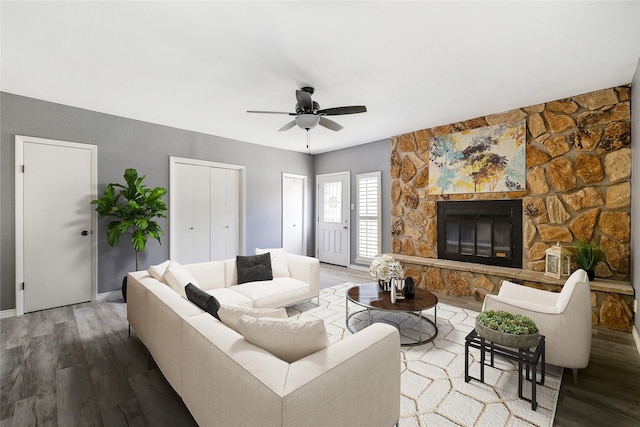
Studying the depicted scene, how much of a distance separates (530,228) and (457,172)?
1262 mm

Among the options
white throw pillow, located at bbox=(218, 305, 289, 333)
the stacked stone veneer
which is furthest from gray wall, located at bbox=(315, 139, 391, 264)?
white throw pillow, located at bbox=(218, 305, 289, 333)

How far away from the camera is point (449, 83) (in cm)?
308

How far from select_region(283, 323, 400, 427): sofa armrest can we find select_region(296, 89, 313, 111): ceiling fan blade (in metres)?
2.24

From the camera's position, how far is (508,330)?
1832 mm

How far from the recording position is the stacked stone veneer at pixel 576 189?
3.17m

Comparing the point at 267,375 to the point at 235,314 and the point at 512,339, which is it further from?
the point at 512,339

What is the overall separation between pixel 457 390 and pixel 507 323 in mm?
596

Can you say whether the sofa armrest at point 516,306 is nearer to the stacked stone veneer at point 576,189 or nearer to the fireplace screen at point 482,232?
the stacked stone veneer at point 576,189

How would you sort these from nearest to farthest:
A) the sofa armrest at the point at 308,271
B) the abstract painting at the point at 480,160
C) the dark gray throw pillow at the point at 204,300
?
the dark gray throw pillow at the point at 204,300
the sofa armrest at the point at 308,271
the abstract painting at the point at 480,160

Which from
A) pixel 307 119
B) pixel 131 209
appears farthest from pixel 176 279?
pixel 307 119

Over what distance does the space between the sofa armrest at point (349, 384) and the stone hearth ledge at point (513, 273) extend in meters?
2.89

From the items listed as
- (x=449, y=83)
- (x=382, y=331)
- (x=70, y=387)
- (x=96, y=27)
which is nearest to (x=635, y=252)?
(x=449, y=83)

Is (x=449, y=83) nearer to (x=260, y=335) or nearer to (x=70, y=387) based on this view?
(x=260, y=335)

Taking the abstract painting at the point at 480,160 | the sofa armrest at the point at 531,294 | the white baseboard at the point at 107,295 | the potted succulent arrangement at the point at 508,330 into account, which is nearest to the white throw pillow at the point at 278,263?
the white baseboard at the point at 107,295
